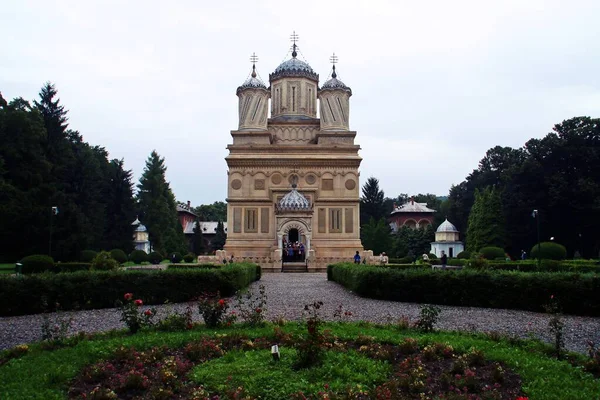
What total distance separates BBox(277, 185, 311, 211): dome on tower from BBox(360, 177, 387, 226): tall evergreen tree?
31691 millimetres

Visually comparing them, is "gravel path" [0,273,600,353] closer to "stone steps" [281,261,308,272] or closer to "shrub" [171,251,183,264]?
"stone steps" [281,261,308,272]

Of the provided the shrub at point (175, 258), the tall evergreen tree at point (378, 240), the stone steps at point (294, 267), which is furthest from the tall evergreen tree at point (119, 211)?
the tall evergreen tree at point (378, 240)

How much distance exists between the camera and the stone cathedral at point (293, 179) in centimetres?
4198

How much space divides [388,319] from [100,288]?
8.08 metres

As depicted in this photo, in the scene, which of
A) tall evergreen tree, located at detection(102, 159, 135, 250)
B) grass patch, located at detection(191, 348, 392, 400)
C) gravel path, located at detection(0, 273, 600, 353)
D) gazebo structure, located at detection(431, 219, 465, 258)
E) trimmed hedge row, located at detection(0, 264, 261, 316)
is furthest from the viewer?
gazebo structure, located at detection(431, 219, 465, 258)

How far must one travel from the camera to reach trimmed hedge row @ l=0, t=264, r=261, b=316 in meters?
13.8

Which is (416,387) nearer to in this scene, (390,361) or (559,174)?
(390,361)

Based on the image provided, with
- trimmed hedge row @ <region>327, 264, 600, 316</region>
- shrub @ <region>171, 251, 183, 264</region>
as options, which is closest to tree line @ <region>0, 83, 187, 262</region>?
shrub @ <region>171, 251, 183, 264</region>

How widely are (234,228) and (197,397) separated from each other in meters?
36.9

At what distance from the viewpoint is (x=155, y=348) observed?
8.51 m

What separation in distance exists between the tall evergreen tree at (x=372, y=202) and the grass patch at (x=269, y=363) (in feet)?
205

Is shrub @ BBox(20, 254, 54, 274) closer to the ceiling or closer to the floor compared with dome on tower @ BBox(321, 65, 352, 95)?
closer to the floor

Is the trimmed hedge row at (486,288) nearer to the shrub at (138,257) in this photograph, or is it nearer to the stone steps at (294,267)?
the stone steps at (294,267)

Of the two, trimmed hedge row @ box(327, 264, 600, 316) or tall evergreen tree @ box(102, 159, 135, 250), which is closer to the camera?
trimmed hedge row @ box(327, 264, 600, 316)
